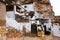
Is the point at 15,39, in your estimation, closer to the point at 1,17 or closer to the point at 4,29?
the point at 4,29

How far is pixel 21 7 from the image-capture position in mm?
1258

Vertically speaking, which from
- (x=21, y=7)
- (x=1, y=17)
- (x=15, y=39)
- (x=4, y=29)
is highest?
(x=21, y=7)

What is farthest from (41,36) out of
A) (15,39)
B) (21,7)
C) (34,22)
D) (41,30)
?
(21,7)

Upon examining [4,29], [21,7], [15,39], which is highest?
[21,7]

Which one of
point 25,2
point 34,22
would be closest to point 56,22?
point 34,22

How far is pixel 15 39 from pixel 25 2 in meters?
0.44

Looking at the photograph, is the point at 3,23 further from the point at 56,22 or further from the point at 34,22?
the point at 56,22

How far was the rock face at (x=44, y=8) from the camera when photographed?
1.27 m

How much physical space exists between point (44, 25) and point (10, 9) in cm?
43

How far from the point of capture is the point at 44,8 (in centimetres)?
128

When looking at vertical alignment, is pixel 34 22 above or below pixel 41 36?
above

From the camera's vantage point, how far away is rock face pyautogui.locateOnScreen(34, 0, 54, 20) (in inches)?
50.0

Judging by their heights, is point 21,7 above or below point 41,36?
above

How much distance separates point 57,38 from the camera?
123cm
